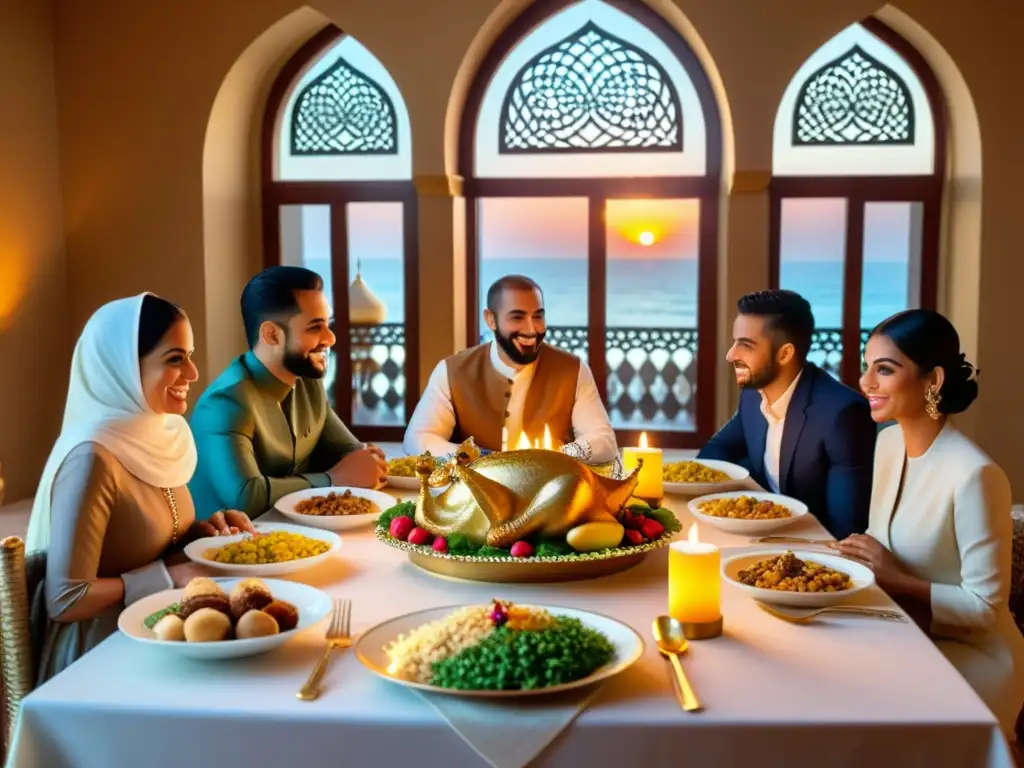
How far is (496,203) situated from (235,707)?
4.92 meters

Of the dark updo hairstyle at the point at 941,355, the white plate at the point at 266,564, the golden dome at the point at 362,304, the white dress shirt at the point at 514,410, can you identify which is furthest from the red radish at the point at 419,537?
the golden dome at the point at 362,304

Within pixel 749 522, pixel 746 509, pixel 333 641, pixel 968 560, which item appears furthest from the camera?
pixel 746 509

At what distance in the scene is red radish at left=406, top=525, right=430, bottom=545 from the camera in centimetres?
222

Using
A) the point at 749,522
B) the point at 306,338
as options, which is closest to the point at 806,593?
the point at 749,522

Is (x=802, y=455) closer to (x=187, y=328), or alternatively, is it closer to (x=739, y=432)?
(x=739, y=432)

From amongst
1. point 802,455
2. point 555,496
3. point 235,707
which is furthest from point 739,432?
point 235,707

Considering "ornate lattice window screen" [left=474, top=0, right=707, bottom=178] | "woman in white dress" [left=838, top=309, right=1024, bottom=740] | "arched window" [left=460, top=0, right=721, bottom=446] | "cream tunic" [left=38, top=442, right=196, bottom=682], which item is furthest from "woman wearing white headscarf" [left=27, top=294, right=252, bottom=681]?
"ornate lattice window screen" [left=474, top=0, right=707, bottom=178]

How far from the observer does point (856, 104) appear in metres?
5.74

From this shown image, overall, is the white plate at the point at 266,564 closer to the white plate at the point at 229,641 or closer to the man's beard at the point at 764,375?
the white plate at the point at 229,641

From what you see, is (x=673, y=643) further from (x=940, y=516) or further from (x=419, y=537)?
(x=940, y=516)

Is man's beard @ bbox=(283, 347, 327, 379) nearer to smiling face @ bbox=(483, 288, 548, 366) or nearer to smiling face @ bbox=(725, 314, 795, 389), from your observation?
smiling face @ bbox=(483, 288, 548, 366)

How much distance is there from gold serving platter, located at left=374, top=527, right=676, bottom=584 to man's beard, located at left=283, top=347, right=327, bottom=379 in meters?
1.17

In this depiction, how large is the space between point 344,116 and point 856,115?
9.85 feet

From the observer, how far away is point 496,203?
6.15 meters
